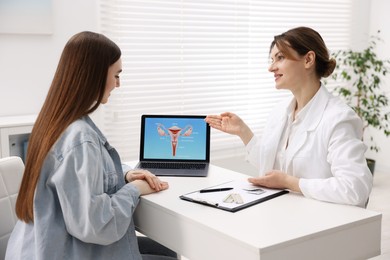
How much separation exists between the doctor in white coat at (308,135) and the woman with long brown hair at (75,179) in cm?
62

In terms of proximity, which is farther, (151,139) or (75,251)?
(151,139)

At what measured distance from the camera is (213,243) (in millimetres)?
1509

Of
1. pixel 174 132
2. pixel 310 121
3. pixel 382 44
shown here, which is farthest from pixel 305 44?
pixel 382 44

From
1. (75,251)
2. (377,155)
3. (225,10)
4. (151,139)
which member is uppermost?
(225,10)

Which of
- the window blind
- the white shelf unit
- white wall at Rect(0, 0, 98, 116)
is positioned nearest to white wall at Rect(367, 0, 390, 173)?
the window blind

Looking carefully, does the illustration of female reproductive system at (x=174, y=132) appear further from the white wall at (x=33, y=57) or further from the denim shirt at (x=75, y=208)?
the white wall at (x=33, y=57)

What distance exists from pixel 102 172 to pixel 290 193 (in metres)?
0.71

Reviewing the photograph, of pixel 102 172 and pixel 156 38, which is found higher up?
pixel 156 38

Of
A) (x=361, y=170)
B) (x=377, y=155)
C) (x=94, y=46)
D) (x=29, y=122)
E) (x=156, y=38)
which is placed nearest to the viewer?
(x=94, y=46)

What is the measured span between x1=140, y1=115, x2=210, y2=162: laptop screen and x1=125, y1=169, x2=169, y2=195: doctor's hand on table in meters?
0.39

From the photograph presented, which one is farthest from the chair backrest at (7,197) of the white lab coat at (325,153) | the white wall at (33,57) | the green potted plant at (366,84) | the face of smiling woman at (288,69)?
the green potted plant at (366,84)

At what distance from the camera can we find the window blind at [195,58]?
3826 millimetres

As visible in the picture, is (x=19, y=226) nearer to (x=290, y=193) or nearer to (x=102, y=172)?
(x=102, y=172)

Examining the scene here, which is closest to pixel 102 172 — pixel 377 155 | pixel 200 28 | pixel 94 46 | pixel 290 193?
pixel 94 46
